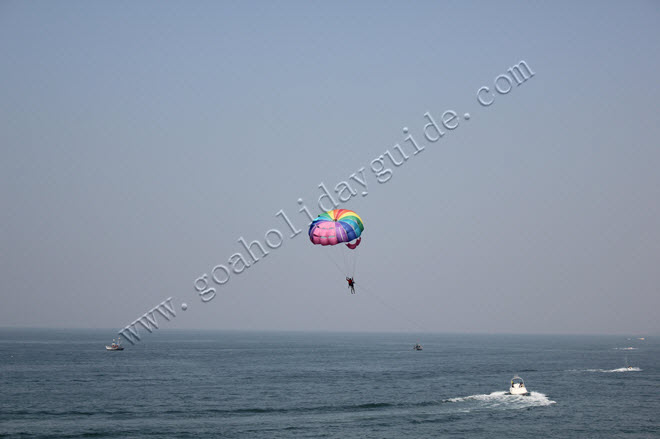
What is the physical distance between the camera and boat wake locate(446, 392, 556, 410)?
211 feet

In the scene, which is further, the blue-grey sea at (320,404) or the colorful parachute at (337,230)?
the blue-grey sea at (320,404)

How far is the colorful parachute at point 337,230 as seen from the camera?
50.5m

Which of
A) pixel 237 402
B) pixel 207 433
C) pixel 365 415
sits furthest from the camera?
pixel 237 402

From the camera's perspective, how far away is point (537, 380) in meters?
Answer: 88.6

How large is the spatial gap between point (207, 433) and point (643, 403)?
166 ft

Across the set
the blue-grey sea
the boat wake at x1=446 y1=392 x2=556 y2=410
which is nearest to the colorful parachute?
the blue-grey sea

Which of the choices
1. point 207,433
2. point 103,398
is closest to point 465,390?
point 207,433

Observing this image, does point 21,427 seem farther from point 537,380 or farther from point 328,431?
point 537,380

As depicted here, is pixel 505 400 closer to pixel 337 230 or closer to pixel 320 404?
pixel 320 404

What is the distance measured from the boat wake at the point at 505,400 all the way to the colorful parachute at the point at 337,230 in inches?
1052

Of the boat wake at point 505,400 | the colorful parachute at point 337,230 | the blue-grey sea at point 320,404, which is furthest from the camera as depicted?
the boat wake at point 505,400

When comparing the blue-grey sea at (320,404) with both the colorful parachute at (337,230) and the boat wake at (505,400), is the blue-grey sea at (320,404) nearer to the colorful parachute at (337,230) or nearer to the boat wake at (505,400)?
the boat wake at (505,400)

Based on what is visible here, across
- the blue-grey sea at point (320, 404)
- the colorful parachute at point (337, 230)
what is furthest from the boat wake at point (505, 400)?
the colorful parachute at point (337, 230)

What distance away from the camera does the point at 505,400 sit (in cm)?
6719
